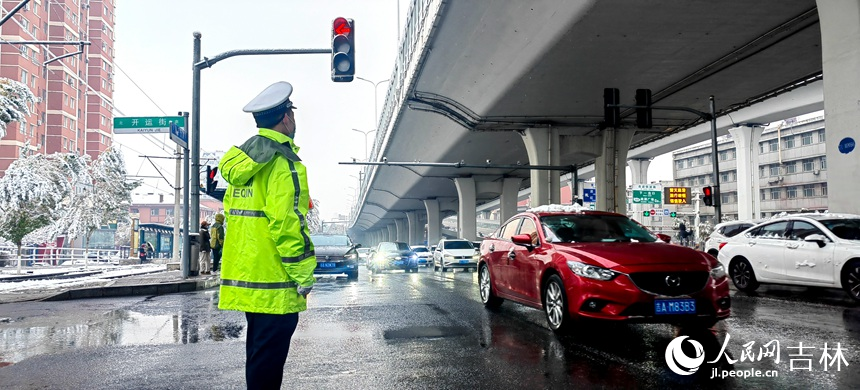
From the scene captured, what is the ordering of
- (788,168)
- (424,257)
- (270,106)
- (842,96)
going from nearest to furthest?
1. (270,106)
2. (842,96)
3. (424,257)
4. (788,168)

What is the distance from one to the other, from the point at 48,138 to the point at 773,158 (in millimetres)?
86976

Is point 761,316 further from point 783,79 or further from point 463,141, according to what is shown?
point 463,141

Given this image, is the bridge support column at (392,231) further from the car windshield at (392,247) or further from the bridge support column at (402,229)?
the car windshield at (392,247)

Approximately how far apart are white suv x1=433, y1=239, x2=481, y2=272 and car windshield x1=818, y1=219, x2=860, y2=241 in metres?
15.6

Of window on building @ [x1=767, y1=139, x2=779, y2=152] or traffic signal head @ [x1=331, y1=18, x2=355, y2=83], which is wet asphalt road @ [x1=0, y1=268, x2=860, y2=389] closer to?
traffic signal head @ [x1=331, y1=18, x2=355, y2=83]

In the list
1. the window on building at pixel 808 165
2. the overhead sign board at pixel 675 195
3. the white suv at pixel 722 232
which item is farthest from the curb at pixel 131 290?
the window on building at pixel 808 165

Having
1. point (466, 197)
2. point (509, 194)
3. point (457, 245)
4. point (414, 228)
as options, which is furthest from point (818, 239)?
point (414, 228)

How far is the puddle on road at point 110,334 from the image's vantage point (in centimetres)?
617

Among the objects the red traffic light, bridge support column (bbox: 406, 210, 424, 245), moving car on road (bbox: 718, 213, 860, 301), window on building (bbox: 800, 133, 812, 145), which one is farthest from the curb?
window on building (bbox: 800, 133, 812, 145)

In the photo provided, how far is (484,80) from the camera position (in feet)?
69.6

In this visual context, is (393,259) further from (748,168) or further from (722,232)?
(748,168)

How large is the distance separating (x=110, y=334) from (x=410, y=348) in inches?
144

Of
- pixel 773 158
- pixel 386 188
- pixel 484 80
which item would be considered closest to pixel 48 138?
pixel 386 188

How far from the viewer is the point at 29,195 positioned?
108 ft
